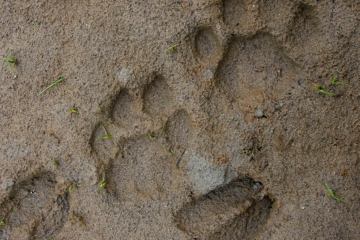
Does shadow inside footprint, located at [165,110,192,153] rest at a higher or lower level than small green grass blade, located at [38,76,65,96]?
lower

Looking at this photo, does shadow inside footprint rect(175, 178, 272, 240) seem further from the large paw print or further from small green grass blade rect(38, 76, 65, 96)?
small green grass blade rect(38, 76, 65, 96)

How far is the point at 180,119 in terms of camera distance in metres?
1.55

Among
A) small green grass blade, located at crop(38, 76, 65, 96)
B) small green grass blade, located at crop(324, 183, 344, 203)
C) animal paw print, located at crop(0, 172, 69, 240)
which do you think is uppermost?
small green grass blade, located at crop(38, 76, 65, 96)

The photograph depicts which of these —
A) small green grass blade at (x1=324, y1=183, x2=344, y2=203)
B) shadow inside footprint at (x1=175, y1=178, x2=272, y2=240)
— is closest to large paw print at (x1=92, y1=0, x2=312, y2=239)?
shadow inside footprint at (x1=175, y1=178, x2=272, y2=240)

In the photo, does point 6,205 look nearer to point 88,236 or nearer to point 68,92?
point 88,236

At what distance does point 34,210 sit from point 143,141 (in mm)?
407

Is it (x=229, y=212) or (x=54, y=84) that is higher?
(x=54, y=84)

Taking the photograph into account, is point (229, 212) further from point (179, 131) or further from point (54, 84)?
point (54, 84)

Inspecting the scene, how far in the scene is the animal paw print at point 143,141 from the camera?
1541mm

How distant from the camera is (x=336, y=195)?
1502 millimetres

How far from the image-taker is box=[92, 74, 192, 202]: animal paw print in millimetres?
1541

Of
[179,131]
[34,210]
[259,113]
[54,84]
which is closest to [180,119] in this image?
[179,131]

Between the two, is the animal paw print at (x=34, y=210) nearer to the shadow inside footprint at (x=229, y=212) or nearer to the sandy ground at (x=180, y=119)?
the sandy ground at (x=180, y=119)

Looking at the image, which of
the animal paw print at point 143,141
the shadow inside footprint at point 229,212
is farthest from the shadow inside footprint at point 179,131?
the shadow inside footprint at point 229,212
